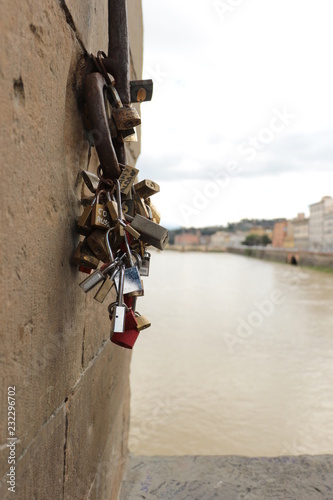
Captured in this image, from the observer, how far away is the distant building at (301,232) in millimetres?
60969

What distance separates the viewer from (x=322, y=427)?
4.71 metres

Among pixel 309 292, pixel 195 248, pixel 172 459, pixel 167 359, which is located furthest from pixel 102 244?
pixel 195 248

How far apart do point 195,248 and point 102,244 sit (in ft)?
270

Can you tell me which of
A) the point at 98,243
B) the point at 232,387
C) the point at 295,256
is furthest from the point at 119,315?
the point at 295,256

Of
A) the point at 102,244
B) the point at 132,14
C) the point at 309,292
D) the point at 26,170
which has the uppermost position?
the point at 132,14

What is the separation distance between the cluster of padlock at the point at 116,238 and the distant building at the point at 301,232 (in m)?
61.4

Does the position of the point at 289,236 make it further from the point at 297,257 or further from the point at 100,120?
the point at 100,120

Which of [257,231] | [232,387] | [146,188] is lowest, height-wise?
[232,387]

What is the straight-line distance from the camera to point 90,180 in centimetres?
106

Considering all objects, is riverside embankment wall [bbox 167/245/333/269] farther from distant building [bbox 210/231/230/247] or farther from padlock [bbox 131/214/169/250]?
padlock [bbox 131/214/169/250]

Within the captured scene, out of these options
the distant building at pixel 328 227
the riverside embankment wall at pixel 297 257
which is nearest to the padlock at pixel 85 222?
the riverside embankment wall at pixel 297 257

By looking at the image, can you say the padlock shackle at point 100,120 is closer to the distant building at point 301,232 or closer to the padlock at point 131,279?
the padlock at point 131,279

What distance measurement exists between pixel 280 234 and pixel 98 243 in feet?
228

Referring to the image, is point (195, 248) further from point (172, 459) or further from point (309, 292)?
point (172, 459)
